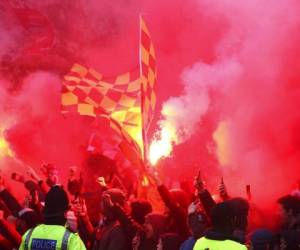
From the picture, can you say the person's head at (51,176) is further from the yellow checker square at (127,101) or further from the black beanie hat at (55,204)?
the black beanie hat at (55,204)

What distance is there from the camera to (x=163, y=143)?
291 inches

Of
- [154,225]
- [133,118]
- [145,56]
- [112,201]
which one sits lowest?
[154,225]

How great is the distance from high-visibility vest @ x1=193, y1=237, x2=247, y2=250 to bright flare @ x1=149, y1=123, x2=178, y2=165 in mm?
3921

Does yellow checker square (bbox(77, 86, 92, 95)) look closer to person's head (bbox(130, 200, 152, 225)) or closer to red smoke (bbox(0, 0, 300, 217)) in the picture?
red smoke (bbox(0, 0, 300, 217))

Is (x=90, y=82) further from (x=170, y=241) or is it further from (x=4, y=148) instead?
(x=170, y=241)

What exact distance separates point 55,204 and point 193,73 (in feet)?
15.6

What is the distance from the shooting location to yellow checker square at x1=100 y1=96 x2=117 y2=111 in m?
7.24

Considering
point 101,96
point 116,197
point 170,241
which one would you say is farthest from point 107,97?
point 170,241

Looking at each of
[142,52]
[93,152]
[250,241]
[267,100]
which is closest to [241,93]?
[267,100]

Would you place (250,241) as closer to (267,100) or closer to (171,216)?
(171,216)

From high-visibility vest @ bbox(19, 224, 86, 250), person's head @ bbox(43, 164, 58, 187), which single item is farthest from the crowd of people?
person's head @ bbox(43, 164, 58, 187)

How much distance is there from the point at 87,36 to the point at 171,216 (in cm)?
599

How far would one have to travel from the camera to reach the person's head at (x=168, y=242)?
416 centimetres

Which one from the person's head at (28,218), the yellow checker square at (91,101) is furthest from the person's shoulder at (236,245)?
the yellow checker square at (91,101)
